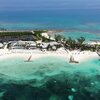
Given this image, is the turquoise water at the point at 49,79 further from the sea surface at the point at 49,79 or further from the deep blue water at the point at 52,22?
the deep blue water at the point at 52,22

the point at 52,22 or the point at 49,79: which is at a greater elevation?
the point at 52,22

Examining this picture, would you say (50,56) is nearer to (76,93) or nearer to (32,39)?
(32,39)

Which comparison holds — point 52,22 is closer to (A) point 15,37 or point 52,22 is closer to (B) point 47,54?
(A) point 15,37

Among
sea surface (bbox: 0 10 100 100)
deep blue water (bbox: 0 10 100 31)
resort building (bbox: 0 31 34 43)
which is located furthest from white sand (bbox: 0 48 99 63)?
deep blue water (bbox: 0 10 100 31)

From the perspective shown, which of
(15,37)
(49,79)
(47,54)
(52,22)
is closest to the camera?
(49,79)

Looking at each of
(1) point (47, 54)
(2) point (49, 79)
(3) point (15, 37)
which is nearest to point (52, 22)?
(3) point (15, 37)
